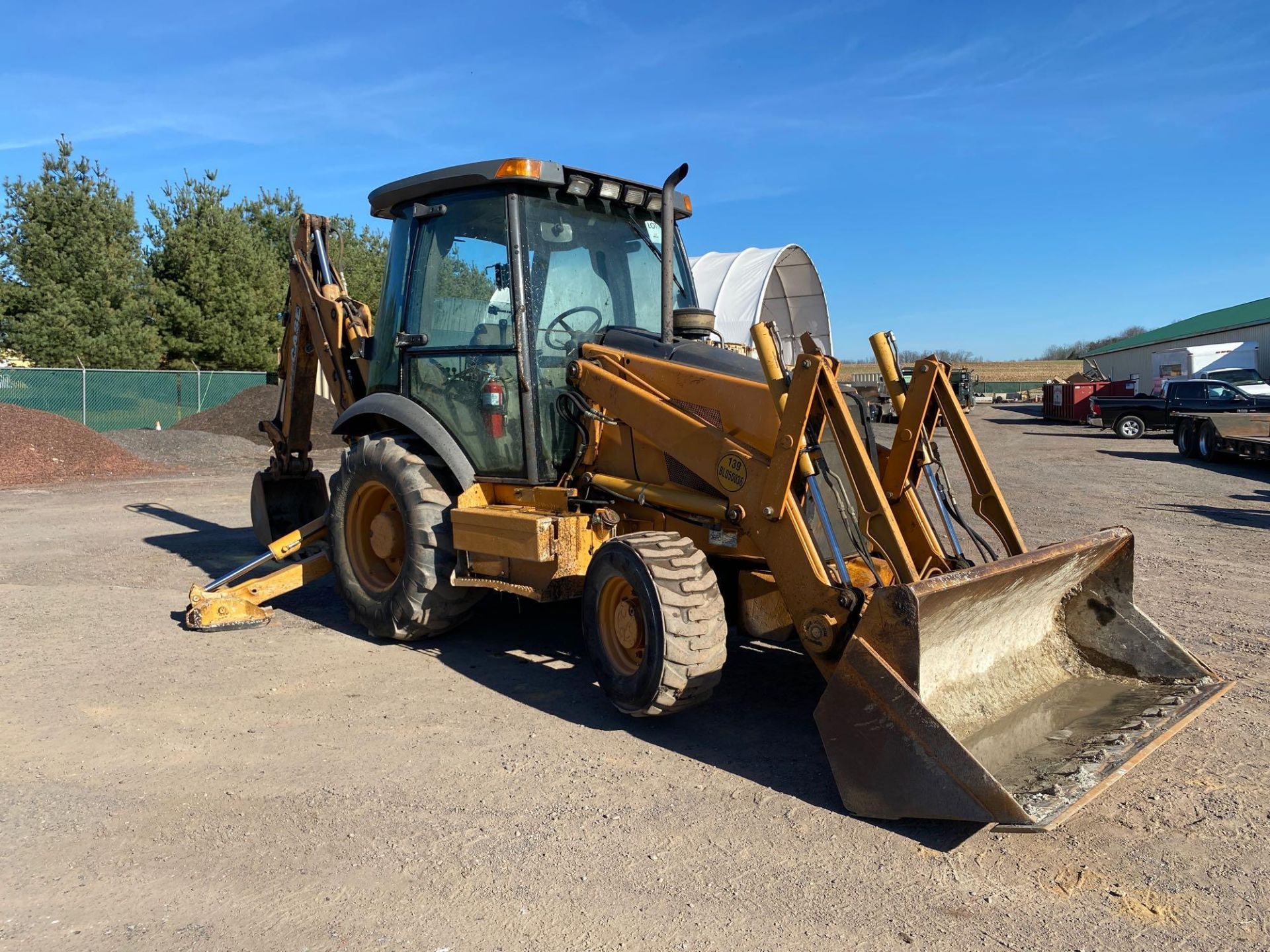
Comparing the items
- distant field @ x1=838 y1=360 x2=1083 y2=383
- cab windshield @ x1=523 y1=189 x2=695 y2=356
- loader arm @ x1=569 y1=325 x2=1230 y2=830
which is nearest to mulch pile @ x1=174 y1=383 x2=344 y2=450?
cab windshield @ x1=523 y1=189 x2=695 y2=356

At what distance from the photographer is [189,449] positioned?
20.1 meters

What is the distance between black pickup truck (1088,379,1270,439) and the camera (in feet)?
77.7

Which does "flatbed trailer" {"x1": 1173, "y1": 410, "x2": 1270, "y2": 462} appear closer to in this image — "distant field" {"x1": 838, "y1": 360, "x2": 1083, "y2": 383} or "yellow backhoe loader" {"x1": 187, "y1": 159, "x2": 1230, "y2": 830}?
"yellow backhoe loader" {"x1": 187, "y1": 159, "x2": 1230, "y2": 830}

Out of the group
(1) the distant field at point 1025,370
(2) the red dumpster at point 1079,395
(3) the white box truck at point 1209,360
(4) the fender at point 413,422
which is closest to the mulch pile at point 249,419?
(4) the fender at point 413,422

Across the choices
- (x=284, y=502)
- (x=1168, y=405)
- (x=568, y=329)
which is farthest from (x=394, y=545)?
(x=1168, y=405)

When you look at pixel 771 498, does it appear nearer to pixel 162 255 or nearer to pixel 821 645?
pixel 821 645

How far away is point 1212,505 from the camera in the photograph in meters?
12.7

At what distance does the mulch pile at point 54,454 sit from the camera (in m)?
17.0

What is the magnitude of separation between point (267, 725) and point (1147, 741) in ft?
12.6

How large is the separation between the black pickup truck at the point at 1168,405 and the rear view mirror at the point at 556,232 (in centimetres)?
2256

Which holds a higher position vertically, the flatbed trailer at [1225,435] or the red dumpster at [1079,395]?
the red dumpster at [1079,395]

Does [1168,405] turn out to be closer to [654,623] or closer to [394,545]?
[394,545]

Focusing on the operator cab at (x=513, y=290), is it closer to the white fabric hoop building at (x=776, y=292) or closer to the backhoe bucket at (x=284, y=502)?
the backhoe bucket at (x=284, y=502)

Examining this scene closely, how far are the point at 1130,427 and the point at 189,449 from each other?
76.9 feet
